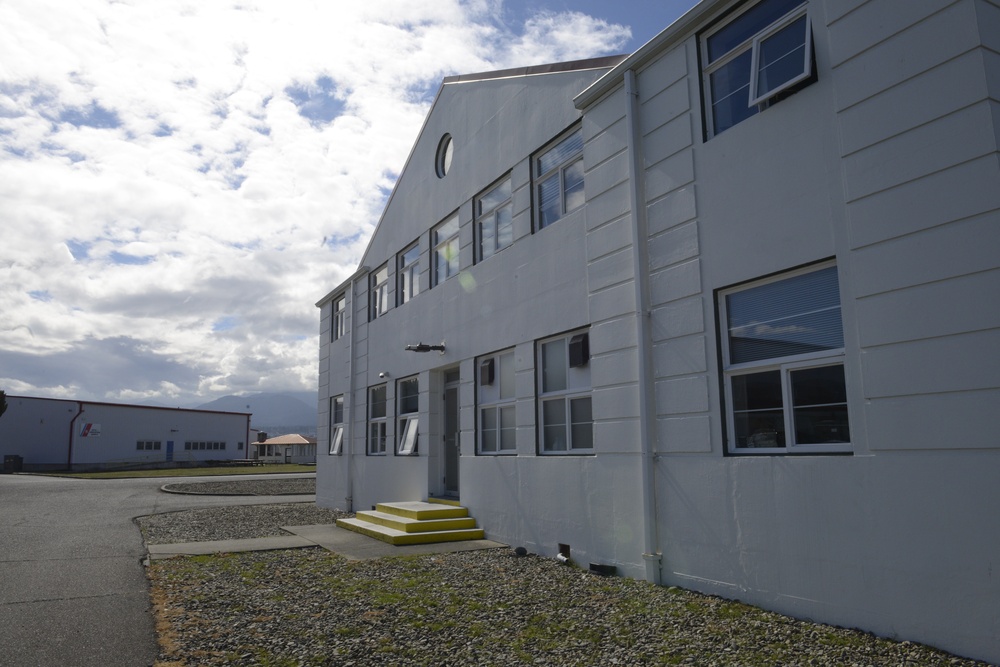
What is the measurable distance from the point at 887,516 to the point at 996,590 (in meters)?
0.83

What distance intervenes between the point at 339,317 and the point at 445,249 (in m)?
7.57

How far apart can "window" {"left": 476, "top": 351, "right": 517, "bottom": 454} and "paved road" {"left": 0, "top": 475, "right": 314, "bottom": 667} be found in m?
5.21

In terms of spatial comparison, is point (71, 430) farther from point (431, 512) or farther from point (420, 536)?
point (420, 536)

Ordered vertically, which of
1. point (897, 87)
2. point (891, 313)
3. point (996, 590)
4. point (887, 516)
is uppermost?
point (897, 87)

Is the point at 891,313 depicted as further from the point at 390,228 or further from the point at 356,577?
the point at 390,228

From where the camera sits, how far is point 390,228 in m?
16.7

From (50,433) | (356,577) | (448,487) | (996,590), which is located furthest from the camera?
(50,433)

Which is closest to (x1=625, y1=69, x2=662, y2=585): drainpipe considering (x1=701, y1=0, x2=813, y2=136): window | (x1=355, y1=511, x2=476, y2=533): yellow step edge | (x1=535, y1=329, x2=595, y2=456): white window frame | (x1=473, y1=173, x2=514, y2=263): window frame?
(x1=701, y1=0, x2=813, y2=136): window

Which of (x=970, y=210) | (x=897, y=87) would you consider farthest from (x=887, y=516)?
(x=897, y=87)

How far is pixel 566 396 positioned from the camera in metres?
9.74

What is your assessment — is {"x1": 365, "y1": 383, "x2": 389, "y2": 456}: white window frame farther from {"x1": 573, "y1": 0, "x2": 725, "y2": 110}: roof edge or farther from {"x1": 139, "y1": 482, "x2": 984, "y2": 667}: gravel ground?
{"x1": 573, "y1": 0, "x2": 725, "y2": 110}: roof edge

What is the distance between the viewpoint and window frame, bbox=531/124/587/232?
32.3ft

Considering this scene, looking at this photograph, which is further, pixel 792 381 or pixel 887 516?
pixel 792 381

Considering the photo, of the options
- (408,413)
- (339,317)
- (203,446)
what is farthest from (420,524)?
(203,446)
